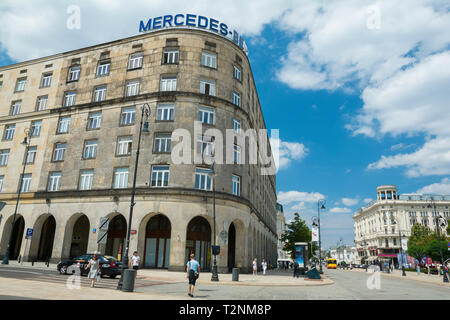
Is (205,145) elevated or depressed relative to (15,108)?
depressed

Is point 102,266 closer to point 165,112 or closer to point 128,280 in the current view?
point 128,280

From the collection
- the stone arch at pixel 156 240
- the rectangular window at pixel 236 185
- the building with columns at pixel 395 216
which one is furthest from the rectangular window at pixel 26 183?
the building with columns at pixel 395 216

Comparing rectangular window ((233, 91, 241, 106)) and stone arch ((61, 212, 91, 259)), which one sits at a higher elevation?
rectangular window ((233, 91, 241, 106))

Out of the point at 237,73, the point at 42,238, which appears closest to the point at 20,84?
the point at 42,238

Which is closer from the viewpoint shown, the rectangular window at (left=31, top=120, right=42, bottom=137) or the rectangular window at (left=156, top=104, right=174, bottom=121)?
the rectangular window at (left=156, top=104, right=174, bottom=121)

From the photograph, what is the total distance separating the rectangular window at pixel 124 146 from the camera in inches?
1275

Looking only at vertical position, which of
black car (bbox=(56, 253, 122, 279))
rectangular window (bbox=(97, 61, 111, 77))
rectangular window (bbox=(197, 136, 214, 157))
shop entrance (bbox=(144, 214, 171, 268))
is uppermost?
rectangular window (bbox=(97, 61, 111, 77))

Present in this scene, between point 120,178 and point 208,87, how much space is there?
13.9 m

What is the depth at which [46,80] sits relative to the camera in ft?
133

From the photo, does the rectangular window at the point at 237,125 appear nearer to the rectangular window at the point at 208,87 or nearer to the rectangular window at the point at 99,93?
the rectangular window at the point at 208,87

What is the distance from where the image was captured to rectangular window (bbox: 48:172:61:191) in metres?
34.6

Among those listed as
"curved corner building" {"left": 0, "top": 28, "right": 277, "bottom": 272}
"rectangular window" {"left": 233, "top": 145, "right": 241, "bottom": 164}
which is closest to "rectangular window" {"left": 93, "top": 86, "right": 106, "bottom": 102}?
"curved corner building" {"left": 0, "top": 28, "right": 277, "bottom": 272}

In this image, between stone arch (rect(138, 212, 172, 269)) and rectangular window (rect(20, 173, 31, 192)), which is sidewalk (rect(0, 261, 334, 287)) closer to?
stone arch (rect(138, 212, 172, 269))

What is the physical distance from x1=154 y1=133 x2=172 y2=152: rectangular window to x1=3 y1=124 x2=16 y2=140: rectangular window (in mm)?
22747
